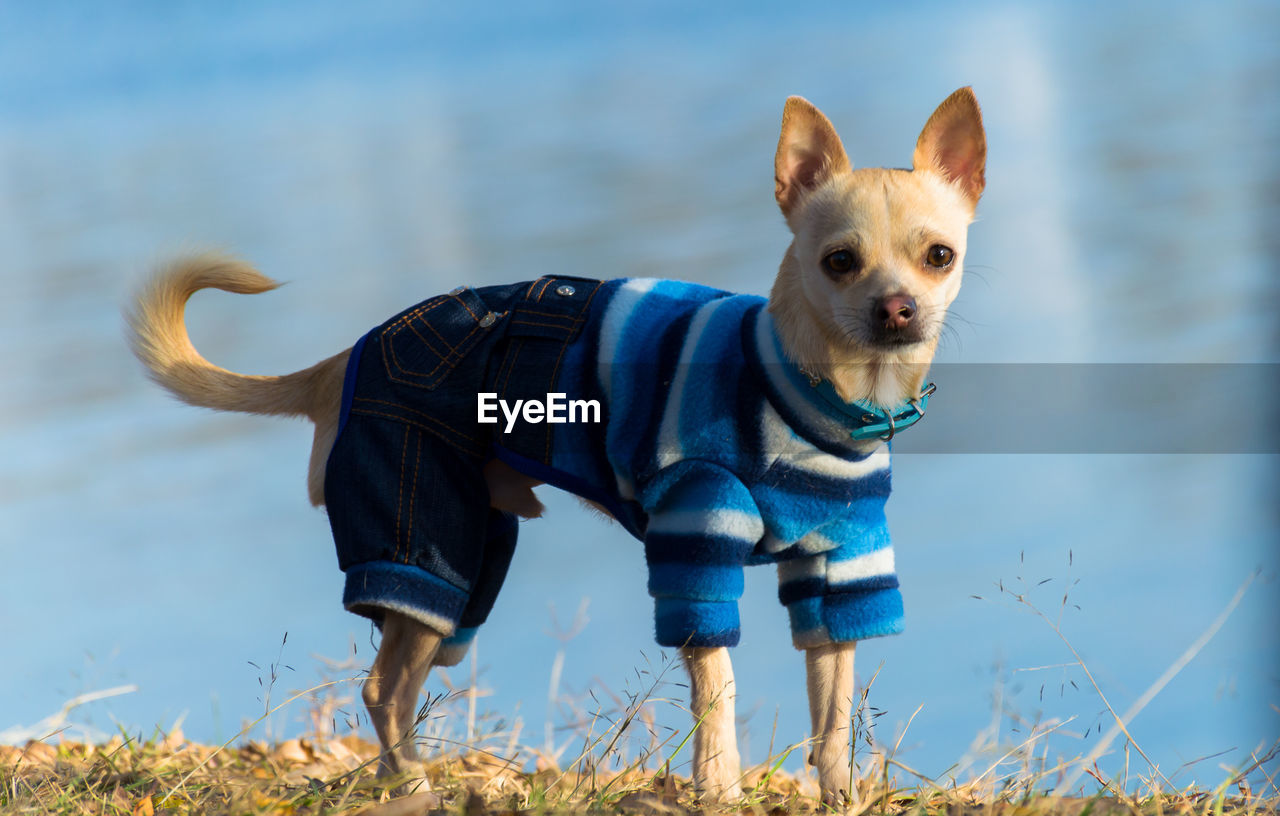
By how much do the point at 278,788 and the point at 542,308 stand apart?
5.25 ft

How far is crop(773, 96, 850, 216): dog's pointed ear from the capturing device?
338cm

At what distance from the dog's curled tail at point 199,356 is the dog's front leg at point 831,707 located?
1.90 meters

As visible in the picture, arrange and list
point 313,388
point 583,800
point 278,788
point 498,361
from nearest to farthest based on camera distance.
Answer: point 583,800, point 278,788, point 498,361, point 313,388

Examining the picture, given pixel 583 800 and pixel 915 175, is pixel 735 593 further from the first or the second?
pixel 915 175

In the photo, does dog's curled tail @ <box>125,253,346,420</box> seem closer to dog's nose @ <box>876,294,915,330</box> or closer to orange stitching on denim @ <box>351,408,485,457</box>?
orange stitching on denim @ <box>351,408,485,457</box>

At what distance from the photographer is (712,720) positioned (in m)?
3.23

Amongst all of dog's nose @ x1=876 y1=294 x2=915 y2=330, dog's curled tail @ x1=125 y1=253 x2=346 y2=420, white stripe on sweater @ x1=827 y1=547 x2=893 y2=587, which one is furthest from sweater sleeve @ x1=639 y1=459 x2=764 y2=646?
dog's curled tail @ x1=125 y1=253 x2=346 y2=420

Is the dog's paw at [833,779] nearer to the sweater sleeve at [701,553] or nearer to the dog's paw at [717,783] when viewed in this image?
the dog's paw at [717,783]

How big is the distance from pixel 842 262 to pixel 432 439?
1.38 m

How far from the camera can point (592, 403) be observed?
348 centimetres

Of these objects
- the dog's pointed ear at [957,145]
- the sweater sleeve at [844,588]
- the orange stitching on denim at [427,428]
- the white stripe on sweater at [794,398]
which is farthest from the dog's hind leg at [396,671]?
the dog's pointed ear at [957,145]

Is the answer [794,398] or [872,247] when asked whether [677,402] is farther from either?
[872,247]

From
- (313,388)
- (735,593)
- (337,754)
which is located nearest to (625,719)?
(735,593)

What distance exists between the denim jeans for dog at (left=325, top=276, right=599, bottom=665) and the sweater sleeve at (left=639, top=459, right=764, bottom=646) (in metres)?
0.52
